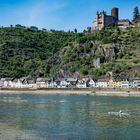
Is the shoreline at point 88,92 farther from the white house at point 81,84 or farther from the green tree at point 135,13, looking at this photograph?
the green tree at point 135,13

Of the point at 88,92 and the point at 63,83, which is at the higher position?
the point at 63,83

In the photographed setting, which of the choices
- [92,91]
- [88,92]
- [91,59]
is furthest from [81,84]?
[92,91]

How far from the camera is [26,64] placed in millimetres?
171500

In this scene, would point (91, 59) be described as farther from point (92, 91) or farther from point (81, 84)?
point (92, 91)

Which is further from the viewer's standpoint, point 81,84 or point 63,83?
point 63,83

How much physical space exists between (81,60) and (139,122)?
10365cm

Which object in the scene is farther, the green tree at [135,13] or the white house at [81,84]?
the green tree at [135,13]

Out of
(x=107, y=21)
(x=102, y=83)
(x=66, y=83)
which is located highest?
(x=107, y=21)

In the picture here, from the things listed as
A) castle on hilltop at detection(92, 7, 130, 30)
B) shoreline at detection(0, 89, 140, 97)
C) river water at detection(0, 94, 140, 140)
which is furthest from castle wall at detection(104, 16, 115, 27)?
river water at detection(0, 94, 140, 140)

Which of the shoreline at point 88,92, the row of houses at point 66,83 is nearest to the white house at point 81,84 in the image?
the row of houses at point 66,83

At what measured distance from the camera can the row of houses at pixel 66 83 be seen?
12875cm

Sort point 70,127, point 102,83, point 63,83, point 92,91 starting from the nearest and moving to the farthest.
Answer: point 70,127 < point 92,91 < point 102,83 < point 63,83

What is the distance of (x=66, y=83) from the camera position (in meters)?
142

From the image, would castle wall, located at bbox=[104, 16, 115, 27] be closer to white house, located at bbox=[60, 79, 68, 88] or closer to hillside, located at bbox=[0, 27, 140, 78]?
hillside, located at bbox=[0, 27, 140, 78]
